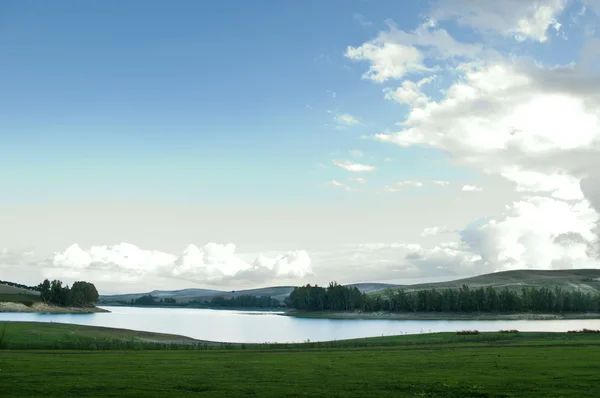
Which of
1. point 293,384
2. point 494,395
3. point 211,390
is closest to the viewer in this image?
point 494,395

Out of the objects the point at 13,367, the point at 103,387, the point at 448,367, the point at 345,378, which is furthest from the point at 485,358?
the point at 13,367

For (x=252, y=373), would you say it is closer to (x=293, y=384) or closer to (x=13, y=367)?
(x=293, y=384)

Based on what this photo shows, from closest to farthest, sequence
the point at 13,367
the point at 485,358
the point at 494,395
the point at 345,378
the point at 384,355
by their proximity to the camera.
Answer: the point at 494,395 → the point at 345,378 → the point at 13,367 → the point at 485,358 → the point at 384,355

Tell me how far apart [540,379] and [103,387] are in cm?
2911

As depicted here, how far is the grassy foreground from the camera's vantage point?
33812 millimetres

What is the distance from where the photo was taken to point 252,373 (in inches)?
1692

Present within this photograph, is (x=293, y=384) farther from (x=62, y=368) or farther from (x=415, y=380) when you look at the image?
(x=62, y=368)

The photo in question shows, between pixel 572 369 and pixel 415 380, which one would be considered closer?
pixel 415 380

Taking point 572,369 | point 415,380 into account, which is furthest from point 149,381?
point 572,369

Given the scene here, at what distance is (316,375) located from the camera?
4191 cm

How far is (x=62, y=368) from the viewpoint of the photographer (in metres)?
44.5

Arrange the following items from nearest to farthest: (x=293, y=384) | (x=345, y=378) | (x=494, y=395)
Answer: (x=494, y=395), (x=293, y=384), (x=345, y=378)

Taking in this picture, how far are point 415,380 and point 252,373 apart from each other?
41.2 ft

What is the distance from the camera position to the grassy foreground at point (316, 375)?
111 ft
